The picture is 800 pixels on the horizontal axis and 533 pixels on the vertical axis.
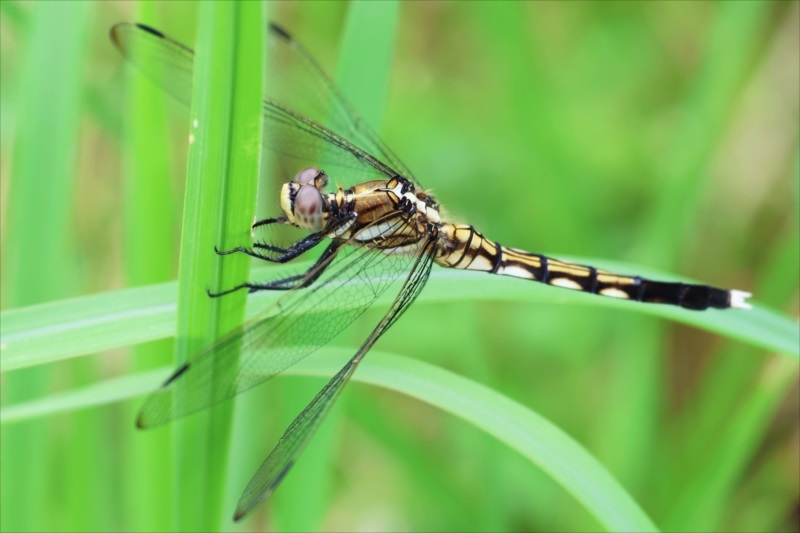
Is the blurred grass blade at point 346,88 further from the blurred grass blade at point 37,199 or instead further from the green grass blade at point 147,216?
the blurred grass blade at point 37,199

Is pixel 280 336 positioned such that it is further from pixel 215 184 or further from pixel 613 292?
pixel 613 292

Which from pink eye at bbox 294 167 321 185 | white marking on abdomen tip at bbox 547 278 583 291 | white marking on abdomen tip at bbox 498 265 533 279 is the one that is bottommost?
white marking on abdomen tip at bbox 547 278 583 291

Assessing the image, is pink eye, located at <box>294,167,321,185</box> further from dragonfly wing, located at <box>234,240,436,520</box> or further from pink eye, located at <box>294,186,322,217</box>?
dragonfly wing, located at <box>234,240,436,520</box>

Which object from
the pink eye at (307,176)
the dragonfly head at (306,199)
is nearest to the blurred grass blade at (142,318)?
the dragonfly head at (306,199)

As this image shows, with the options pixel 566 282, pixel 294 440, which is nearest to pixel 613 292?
pixel 566 282

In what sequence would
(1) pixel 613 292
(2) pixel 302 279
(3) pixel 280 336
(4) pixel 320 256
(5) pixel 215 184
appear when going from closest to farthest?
1. (5) pixel 215 184
2. (3) pixel 280 336
3. (2) pixel 302 279
4. (4) pixel 320 256
5. (1) pixel 613 292

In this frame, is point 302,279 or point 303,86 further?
point 303,86

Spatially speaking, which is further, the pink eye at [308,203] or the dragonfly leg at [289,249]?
the pink eye at [308,203]

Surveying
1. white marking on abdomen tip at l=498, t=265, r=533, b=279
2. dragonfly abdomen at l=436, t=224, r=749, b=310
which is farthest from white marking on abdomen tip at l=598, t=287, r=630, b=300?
white marking on abdomen tip at l=498, t=265, r=533, b=279
